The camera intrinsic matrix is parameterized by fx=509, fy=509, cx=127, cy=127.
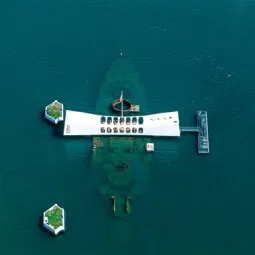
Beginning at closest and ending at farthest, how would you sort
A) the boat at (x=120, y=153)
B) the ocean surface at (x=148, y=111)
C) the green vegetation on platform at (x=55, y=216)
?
the green vegetation on platform at (x=55, y=216) → the ocean surface at (x=148, y=111) → the boat at (x=120, y=153)

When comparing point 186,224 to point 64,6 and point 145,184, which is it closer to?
point 145,184

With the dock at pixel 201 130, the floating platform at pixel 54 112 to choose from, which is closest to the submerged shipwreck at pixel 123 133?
the dock at pixel 201 130

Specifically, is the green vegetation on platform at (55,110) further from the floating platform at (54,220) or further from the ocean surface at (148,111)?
the floating platform at (54,220)

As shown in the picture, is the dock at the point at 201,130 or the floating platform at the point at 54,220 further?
the dock at the point at 201,130

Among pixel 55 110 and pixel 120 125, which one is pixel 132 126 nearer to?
pixel 120 125

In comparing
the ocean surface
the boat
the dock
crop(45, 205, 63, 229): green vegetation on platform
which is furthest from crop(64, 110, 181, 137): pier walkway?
crop(45, 205, 63, 229): green vegetation on platform

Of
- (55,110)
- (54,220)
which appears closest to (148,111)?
(55,110)
